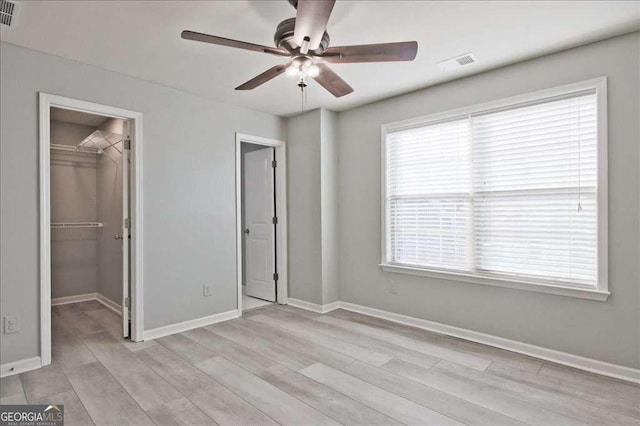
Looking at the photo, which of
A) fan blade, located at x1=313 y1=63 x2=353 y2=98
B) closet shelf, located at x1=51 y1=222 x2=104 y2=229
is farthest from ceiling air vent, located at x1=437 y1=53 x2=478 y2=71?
closet shelf, located at x1=51 y1=222 x2=104 y2=229

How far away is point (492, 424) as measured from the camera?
80.9 inches

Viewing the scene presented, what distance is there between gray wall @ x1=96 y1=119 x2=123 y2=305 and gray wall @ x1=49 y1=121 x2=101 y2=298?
0.17 meters

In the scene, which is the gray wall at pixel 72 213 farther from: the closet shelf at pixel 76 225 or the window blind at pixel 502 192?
the window blind at pixel 502 192

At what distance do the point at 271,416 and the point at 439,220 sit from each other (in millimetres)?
2474

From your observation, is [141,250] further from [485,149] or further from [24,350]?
[485,149]

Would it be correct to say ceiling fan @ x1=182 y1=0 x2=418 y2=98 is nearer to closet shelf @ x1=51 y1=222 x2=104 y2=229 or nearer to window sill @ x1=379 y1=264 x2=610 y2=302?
window sill @ x1=379 y1=264 x2=610 y2=302

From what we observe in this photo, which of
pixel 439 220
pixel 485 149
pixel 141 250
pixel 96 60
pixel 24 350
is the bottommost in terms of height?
pixel 24 350

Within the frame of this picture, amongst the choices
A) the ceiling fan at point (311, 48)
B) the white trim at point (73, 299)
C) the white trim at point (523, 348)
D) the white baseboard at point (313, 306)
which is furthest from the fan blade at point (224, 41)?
the white trim at point (73, 299)

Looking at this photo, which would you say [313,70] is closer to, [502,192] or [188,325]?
[502,192]

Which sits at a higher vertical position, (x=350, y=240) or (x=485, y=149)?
(x=485, y=149)

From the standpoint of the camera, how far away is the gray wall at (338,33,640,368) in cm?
259

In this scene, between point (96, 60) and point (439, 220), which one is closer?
point (96, 60)

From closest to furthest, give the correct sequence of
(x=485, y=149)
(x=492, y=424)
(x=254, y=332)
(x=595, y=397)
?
(x=492, y=424)
(x=595, y=397)
(x=485, y=149)
(x=254, y=332)

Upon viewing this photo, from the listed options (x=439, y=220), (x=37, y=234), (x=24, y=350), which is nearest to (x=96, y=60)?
(x=37, y=234)
